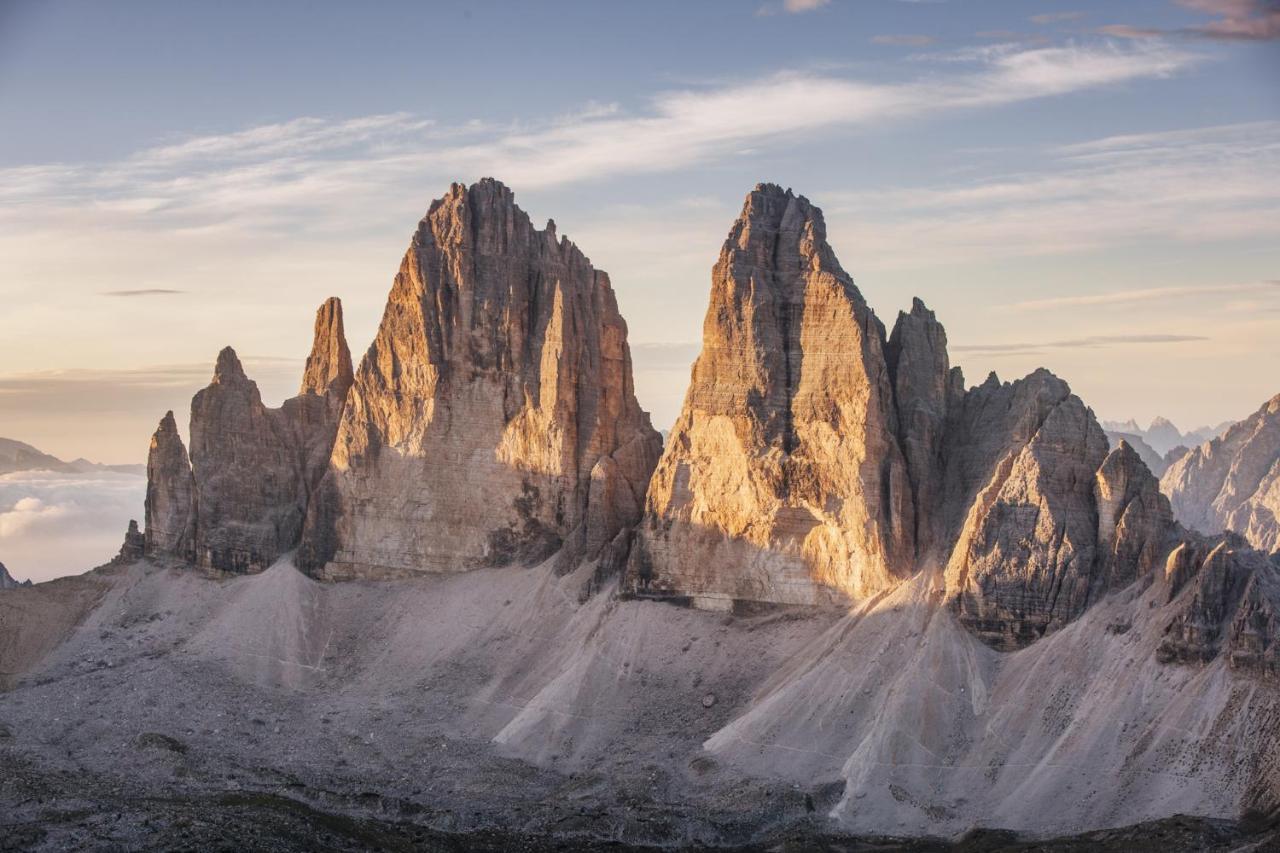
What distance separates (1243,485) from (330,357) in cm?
10109

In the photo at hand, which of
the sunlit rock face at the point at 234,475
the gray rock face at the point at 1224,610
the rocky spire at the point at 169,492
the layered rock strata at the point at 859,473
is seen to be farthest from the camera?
the rocky spire at the point at 169,492

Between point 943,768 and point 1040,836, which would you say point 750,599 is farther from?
point 1040,836

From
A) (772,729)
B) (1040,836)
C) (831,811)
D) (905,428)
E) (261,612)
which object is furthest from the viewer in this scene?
(261,612)

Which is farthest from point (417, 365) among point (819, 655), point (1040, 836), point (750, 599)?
point (1040, 836)

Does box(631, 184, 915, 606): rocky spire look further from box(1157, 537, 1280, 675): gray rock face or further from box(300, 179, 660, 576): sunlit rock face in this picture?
box(1157, 537, 1280, 675): gray rock face

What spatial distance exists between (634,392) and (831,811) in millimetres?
43956

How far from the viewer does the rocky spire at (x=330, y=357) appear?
138 metres

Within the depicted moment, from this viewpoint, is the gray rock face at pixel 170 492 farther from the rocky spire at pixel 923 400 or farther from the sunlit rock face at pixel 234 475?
the rocky spire at pixel 923 400

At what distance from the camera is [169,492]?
136 meters

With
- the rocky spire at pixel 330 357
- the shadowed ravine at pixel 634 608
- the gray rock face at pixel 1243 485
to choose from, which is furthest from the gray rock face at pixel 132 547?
the gray rock face at pixel 1243 485

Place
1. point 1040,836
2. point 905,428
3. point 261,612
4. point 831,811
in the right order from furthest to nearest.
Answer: point 261,612, point 905,428, point 831,811, point 1040,836

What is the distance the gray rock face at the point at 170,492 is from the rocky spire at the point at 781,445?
3849cm

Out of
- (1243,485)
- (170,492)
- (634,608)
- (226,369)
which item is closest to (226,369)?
(226,369)

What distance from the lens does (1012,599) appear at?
3868 inches
